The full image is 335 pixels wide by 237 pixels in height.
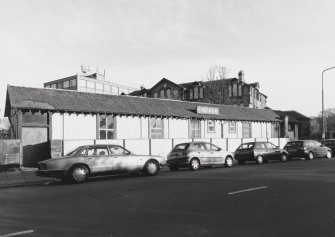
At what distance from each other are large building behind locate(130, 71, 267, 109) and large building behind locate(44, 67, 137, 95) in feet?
40.5

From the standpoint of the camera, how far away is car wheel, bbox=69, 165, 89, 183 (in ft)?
43.9

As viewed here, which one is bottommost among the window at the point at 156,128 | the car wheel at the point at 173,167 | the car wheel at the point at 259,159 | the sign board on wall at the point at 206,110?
the car wheel at the point at 173,167

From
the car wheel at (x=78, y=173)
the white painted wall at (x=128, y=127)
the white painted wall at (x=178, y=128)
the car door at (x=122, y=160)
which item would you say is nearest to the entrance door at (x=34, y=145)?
the white painted wall at (x=128, y=127)

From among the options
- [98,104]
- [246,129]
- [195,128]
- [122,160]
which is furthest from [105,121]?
[246,129]

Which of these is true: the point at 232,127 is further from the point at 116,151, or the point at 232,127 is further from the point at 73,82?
the point at 73,82

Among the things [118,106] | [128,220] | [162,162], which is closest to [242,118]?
[118,106]

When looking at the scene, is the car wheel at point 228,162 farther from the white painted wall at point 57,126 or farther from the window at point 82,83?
the window at point 82,83

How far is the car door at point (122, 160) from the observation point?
1445 cm

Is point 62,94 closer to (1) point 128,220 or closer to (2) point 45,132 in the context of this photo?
(2) point 45,132

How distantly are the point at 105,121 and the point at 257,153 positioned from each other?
34.7 ft

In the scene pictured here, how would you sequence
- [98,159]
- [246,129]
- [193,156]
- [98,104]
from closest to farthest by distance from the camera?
1. [98,159]
2. [193,156]
3. [98,104]
4. [246,129]

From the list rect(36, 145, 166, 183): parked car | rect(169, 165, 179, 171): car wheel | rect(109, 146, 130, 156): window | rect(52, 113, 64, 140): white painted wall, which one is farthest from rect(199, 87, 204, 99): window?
rect(109, 146, 130, 156): window

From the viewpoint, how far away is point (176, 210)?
780cm

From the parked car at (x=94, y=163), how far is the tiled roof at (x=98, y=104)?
904 centimetres
